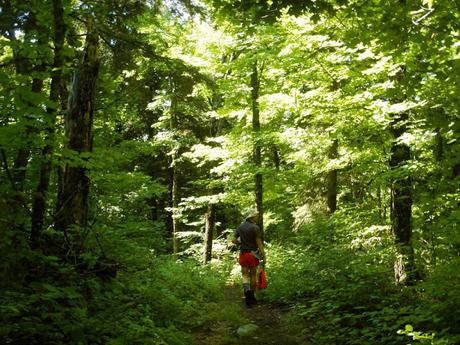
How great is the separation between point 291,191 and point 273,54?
10.4 meters

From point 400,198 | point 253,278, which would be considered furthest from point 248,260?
point 400,198

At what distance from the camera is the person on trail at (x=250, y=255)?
9775 millimetres

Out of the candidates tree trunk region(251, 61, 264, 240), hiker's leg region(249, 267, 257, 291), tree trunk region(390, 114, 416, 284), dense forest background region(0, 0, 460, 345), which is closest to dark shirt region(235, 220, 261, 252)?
hiker's leg region(249, 267, 257, 291)

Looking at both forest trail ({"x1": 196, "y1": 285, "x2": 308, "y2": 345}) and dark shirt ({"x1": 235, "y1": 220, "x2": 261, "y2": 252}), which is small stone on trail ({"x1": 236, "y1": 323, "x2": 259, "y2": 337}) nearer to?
forest trail ({"x1": 196, "y1": 285, "x2": 308, "y2": 345})

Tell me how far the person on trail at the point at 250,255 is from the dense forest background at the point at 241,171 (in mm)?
590

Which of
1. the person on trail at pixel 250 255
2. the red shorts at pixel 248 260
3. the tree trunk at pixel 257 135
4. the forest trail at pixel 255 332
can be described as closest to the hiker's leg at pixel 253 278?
the person on trail at pixel 250 255

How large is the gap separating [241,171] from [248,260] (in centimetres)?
489

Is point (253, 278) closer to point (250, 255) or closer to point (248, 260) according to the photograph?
point (248, 260)

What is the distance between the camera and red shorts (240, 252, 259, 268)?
995 cm

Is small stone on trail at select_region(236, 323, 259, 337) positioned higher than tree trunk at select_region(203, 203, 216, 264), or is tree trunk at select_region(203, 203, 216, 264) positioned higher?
tree trunk at select_region(203, 203, 216, 264)

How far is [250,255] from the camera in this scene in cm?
1002

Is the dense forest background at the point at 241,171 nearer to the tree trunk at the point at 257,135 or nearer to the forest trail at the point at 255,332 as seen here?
the tree trunk at the point at 257,135

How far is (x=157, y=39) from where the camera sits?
18172mm

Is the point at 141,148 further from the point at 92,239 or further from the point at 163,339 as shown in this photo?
the point at 163,339
